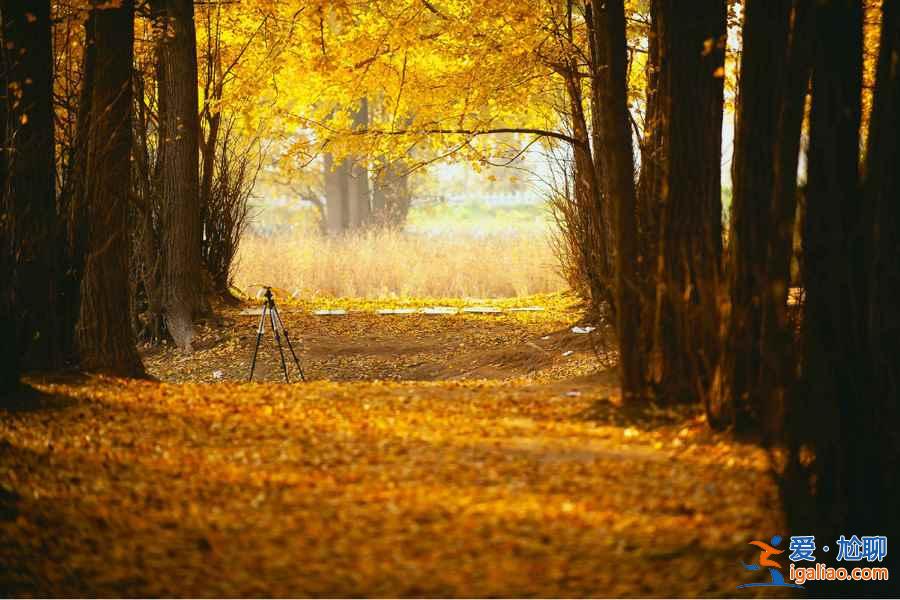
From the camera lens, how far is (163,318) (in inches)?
427

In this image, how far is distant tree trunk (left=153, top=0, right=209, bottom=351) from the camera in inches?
412

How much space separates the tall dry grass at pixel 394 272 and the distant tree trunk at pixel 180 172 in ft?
12.8

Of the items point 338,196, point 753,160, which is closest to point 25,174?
point 753,160

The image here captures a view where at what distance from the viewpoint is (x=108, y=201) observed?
6500 millimetres

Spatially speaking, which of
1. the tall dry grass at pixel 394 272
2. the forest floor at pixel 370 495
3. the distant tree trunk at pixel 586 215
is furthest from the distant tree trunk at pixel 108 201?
the tall dry grass at pixel 394 272

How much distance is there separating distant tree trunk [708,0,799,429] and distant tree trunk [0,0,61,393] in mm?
3685

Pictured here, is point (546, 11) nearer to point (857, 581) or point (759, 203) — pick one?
point (759, 203)

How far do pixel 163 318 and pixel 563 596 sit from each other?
333 inches

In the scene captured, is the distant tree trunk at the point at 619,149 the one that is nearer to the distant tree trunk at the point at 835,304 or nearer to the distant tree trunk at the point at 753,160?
the distant tree trunk at the point at 753,160

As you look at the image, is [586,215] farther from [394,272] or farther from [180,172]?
[394,272]

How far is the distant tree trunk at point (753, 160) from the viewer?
446cm

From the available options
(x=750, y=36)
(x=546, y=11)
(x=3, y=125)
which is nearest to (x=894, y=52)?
(x=750, y=36)

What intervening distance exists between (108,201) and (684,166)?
3.55 meters

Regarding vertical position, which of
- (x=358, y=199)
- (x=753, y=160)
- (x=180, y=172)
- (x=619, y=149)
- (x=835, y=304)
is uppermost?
(x=358, y=199)
